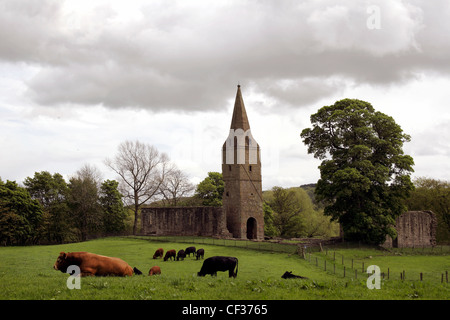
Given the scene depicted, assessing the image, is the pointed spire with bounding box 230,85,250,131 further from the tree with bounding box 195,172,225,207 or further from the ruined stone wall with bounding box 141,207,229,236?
the tree with bounding box 195,172,225,207

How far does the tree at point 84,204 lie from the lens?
190 feet

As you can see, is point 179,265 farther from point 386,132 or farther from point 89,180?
point 89,180

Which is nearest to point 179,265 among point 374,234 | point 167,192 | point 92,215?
point 374,234

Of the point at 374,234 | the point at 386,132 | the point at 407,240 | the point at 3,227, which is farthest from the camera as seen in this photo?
the point at 3,227

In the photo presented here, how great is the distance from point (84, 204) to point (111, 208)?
23.9ft

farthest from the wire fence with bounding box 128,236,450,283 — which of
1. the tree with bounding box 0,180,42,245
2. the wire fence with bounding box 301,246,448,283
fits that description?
the tree with bounding box 0,180,42,245

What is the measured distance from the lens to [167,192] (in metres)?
70.3

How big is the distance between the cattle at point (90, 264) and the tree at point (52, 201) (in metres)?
41.8

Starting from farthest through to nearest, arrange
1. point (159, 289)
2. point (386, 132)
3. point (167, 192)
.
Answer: point (167, 192)
point (386, 132)
point (159, 289)

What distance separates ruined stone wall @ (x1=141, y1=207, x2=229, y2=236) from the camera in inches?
1950

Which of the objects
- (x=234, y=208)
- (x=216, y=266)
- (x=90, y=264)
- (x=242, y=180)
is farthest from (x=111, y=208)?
(x=90, y=264)

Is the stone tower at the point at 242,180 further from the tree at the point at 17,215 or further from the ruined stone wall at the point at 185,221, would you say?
the tree at the point at 17,215

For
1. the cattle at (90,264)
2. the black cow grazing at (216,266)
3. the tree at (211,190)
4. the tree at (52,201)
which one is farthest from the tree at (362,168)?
the tree at (52,201)
